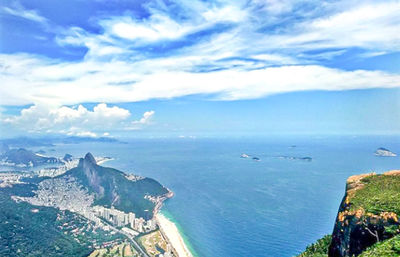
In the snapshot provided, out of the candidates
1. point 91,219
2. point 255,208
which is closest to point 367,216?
point 255,208

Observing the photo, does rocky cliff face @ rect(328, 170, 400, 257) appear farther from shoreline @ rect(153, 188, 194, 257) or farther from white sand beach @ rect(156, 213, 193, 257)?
white sand beach @ rect(156, 213, 193, 257)

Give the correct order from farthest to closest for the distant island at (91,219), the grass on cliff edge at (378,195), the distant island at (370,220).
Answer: the distant island at (91,219) < the grass on cliff edge at (378,195) < the distant island at (370,220)

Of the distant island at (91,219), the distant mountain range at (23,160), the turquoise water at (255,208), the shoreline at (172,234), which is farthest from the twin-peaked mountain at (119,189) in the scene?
the distant mountain range at (23,160)

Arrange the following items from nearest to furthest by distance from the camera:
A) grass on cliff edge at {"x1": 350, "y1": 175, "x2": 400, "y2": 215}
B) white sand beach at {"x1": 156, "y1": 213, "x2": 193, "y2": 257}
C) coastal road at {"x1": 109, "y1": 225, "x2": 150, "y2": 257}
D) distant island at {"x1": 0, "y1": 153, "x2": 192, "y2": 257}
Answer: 1. grass on cliff edge at {"x1": 350, "y1": 175, "x2": 400, "y2": 215}
2. coastal road at {"x1": 109, "y1": 225, "x2": 150, "y2": 257}
3. white sand beach at {"x1": 156, "y1": 213, "x2": 193, "y2": 257}
4. distant island at {"x1": 0, "y1": 153, "x2": 192, "y2": 257}

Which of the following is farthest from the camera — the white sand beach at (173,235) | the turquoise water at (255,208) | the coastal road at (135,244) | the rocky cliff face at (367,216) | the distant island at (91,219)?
the turquoise water at (255,208)

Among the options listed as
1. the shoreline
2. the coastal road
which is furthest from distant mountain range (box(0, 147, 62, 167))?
the coastal road

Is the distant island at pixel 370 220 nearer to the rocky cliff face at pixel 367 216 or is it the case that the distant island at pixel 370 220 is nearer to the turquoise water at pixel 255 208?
the rocky cliff face at pixel 367 216

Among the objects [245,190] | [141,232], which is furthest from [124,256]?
[245,190]

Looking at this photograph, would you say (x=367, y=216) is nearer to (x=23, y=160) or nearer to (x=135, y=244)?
(x=135, y=244)
